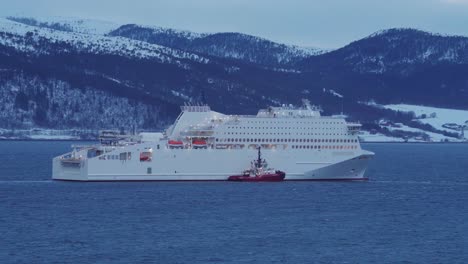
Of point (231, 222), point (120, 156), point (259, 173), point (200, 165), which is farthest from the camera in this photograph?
point (259, 173)

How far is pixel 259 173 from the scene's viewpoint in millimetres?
79625

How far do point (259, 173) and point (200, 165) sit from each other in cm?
390

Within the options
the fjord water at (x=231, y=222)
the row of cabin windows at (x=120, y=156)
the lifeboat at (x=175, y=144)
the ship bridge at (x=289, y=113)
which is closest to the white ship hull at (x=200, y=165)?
the row of cabin windows at (x=120, y=156)

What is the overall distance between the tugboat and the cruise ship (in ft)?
1.17

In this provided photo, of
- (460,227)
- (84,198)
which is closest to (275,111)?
(84,198)

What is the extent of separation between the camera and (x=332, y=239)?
176ft

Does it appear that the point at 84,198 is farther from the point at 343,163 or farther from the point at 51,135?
the point at 51,135

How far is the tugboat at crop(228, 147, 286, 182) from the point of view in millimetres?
79500

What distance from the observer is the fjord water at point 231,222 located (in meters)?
49.6

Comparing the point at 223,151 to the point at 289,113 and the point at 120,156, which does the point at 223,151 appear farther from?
the point at 120,156

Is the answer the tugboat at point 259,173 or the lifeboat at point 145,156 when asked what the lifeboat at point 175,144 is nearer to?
the lifeboat at point 145,156

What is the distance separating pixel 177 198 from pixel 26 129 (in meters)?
130

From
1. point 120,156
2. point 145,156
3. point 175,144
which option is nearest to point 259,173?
point 175,144

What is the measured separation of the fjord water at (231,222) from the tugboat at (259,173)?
1289 millimetres
